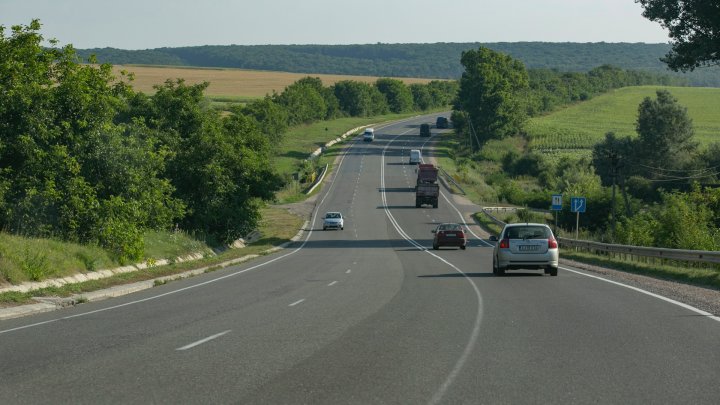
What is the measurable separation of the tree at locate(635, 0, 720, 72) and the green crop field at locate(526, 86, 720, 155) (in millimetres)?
74794

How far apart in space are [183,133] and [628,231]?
895 inches

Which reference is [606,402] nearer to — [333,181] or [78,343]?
[78,343]

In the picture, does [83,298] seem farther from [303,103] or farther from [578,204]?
[303,103]

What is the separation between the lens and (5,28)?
28734mm

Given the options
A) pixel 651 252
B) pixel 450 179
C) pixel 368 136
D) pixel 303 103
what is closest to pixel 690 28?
pixel 651 252

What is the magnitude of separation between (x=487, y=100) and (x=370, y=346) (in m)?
138

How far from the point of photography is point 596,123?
165 m

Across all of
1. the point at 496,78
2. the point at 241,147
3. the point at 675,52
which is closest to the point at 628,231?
the point at 675,52

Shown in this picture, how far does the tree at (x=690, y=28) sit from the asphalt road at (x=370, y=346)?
101 feet

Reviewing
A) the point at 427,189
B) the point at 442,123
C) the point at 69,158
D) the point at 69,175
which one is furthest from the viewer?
the point at 442,123

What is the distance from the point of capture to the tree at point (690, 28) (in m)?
53.3

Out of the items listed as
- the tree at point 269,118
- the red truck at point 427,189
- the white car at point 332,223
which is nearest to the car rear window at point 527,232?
the white car at point 332,223

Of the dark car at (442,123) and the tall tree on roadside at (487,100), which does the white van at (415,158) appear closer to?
the tall tree on roadside at (487,100)

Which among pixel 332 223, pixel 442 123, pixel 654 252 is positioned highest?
pixel 654 252
